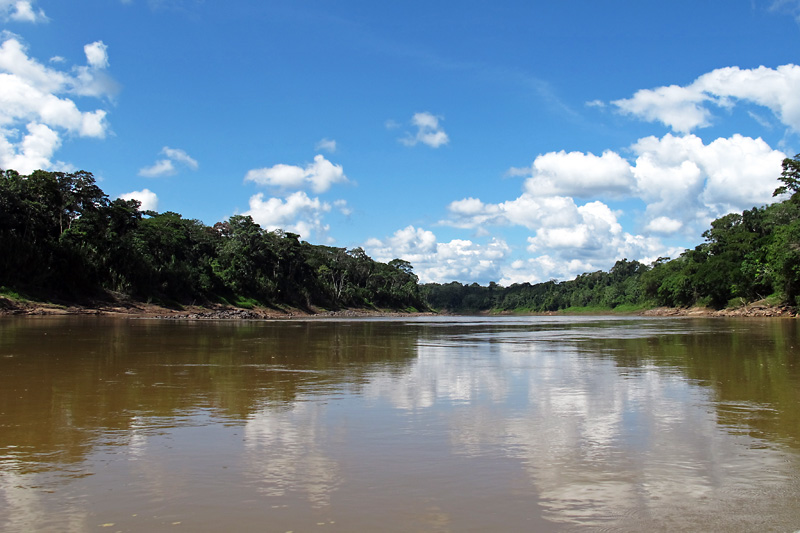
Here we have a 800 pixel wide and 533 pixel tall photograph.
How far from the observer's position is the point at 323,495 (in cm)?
507

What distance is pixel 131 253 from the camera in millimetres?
72500

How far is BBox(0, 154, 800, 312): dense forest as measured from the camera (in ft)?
199

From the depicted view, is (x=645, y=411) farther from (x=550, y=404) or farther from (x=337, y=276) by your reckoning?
(x=337, y=276)

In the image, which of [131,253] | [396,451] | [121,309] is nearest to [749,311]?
[121,309]

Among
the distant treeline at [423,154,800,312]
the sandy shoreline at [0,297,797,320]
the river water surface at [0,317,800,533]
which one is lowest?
the river water surface at [0,317,800,533]

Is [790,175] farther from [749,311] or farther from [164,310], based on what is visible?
[164,310]

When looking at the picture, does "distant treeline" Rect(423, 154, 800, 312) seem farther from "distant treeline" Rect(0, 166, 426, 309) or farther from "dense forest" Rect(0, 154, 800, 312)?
"distant treeline" Rect(0, 166, 426, 309)

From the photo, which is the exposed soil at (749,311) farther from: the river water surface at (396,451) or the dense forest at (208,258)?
the river water surface at (396,451)

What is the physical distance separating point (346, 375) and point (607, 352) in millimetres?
10446

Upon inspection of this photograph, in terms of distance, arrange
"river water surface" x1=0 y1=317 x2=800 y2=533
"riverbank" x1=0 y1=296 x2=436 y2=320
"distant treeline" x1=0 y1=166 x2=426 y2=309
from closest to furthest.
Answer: "river water surface" x1=0 y1=317 x2=800 y2=533 → "riverbank" x1=0 y1=296 x2=436 y2=320 → "distant treeline" x1=0 y1=166 x2=426 y2=309

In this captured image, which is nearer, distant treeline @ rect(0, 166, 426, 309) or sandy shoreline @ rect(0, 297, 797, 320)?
Result: sandy shoreline @ rect(0, 297, 797, 320)

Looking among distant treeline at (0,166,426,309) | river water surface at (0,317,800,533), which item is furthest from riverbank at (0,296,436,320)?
river water surface at (0,317,800,533)

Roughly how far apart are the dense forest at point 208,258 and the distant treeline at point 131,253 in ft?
0.46

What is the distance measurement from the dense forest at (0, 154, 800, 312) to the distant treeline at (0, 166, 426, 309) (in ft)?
0.46
